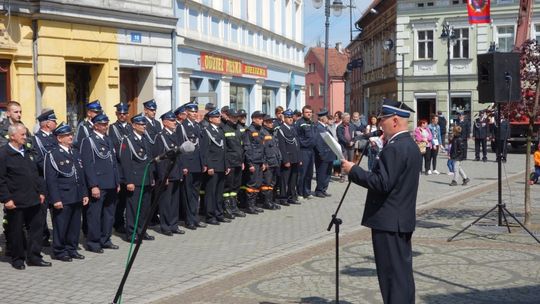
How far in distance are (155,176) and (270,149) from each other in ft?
11.4

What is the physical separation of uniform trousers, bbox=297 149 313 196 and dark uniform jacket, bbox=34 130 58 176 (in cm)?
721

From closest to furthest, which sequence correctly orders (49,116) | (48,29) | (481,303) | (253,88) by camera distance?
(481,303)
(49,116)
(48,29)
(253,88)

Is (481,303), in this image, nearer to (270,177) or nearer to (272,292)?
(272,292)

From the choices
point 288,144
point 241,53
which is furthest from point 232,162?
point 241,53

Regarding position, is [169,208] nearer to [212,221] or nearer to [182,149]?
[212,221]

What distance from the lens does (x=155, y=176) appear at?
39.1ft

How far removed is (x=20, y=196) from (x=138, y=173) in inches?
89.0

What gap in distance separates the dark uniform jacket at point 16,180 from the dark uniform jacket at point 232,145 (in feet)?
15.1

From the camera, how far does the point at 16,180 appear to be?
30.2ft

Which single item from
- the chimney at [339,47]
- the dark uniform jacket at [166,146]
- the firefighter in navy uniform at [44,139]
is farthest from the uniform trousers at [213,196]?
the chimney at [339,47]

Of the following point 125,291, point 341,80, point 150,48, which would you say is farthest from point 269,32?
point 341,80

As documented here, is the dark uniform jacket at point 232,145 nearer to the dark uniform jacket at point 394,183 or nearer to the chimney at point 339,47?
the dark uniform jacket at point 394,183

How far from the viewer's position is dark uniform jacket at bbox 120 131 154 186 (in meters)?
11.1

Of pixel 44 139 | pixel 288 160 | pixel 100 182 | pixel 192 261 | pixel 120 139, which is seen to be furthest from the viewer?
→ pixel 288 160
